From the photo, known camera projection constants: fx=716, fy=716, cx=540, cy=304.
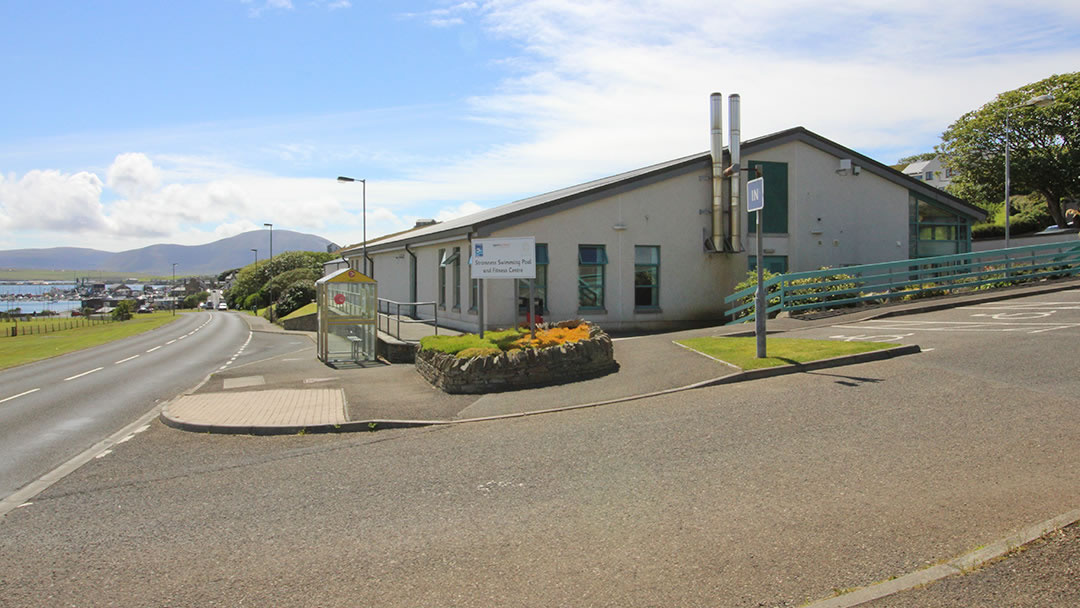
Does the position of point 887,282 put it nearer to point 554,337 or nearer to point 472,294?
point 472,294

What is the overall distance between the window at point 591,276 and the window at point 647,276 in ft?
3.73

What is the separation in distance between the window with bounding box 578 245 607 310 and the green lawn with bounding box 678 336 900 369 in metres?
6.20

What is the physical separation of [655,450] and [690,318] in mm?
14654

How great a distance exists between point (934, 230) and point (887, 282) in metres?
5.23

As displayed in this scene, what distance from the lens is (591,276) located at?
68.5 feet

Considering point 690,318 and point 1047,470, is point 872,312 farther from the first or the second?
point 1047,470

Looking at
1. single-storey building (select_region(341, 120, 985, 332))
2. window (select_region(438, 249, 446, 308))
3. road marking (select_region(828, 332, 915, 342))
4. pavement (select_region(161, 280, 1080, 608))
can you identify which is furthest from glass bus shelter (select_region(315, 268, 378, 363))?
road marking (select_region(828, 332, 915, 342))

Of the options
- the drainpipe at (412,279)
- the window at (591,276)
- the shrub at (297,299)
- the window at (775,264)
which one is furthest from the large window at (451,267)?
the shrub at (297,299)

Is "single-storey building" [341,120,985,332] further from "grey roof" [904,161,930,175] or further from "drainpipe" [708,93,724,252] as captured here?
"grey roof" [904,161,930,175]

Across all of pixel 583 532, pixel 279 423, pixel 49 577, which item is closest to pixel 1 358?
pixel 279 423

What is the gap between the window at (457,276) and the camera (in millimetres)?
22375

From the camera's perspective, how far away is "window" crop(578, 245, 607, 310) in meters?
20.7

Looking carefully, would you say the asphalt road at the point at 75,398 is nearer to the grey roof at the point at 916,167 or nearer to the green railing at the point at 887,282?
the green railing at the point at 887,282

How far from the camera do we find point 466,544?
17.7 ft
